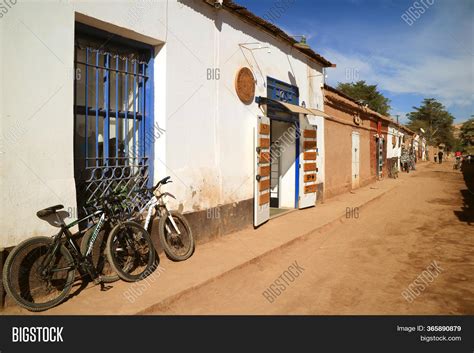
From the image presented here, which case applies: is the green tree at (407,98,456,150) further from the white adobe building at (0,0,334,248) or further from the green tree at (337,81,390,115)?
the white adobe building at (0,0,334,248)

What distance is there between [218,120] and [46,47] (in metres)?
3.25

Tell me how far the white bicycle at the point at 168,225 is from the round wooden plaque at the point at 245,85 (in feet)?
8.56

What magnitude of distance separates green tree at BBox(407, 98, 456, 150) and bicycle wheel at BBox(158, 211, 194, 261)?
199ft

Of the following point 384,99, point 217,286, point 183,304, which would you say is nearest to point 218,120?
point 217,286

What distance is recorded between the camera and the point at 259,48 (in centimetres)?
762

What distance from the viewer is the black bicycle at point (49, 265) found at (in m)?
3.55

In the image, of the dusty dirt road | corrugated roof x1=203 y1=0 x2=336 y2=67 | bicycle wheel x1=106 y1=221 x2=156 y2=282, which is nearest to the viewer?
the dusty dirt road

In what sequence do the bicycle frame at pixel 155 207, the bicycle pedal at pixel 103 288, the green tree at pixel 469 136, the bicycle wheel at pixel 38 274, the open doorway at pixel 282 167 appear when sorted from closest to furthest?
the bicycle wheel at pixel 38 274 < the bicycle pedal at pixel 103 288 < the bicycle frame at pixel 155 207 < the open doorway at pixel 282 167 < the green tree at pixel 469 136

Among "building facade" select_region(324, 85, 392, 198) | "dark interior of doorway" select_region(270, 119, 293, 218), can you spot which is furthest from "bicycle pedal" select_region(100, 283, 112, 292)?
"building facade" select_region(324, 85, 392, 198)

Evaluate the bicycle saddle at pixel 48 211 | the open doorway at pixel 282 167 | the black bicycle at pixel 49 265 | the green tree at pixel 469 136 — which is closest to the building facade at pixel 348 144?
the open doorway at pixel 282 167

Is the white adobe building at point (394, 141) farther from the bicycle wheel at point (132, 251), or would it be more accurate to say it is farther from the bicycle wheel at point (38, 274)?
the bicycle wheel at point (38, 274)

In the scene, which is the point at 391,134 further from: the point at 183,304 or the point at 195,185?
the point at 183,304

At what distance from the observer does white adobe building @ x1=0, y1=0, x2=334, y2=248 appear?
3.74m

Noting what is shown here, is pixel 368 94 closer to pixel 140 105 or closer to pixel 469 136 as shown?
pixel 469 136
